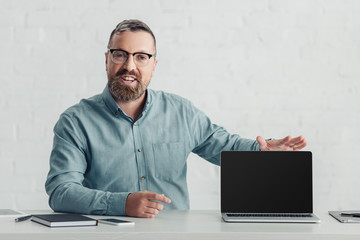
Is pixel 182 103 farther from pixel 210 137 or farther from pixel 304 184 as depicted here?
pixel 304 184

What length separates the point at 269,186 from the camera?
1.52 metres

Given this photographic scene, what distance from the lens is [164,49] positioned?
8.33 feet

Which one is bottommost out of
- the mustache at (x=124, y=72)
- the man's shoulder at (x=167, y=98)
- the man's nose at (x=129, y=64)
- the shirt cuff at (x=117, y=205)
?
the shirt cuff at (x=117, y=205)

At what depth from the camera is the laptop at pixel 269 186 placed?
4.98 ft

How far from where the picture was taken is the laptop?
4.98 feet

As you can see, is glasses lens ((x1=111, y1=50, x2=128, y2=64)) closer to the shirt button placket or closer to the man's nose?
the man's nose

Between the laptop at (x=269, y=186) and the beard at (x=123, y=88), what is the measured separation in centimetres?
58

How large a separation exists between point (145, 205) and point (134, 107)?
622mm

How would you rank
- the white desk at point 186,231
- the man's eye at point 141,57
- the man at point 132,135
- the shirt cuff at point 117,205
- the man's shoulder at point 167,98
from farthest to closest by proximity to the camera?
the man's shoulder at point 167,98
the man's eye at point 141,57
the man at point 132,135
the shirt cuff at point 117,205
the white desk at point 186,231

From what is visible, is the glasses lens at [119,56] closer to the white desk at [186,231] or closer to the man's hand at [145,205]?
the man's hand at [145,205]

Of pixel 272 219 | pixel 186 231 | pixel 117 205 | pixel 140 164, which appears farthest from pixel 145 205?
pixel 140 164

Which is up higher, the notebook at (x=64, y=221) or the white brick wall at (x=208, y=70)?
the white brick wall at (x=208, y=70)

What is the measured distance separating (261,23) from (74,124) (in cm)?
110

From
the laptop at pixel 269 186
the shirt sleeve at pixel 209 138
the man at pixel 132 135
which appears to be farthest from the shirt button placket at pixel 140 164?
the laptop at pixel 269 186
